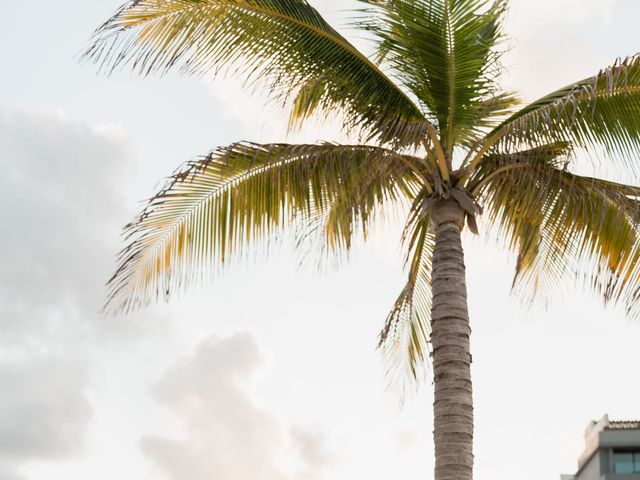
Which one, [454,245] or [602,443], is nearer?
[454,245]

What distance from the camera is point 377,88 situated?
37.9 feet

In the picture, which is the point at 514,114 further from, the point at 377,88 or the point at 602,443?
the point at 602,443

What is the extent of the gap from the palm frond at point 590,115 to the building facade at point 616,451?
49.6 meters

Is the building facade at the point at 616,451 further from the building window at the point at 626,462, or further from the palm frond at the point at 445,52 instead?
the palm frond at the point at 445,52

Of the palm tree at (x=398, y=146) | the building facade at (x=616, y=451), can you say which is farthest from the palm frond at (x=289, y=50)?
the building facade at (x=616, y=451)

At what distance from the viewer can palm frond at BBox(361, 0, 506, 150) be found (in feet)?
37.1

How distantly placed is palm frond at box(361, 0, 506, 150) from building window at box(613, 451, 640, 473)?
5044 centimetres

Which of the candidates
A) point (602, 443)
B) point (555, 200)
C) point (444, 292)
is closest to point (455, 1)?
point (555, 200)

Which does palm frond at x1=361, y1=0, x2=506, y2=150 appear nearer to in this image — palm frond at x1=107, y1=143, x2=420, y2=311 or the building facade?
palm frond at x1=107, y1=143, x2=420, y2=311

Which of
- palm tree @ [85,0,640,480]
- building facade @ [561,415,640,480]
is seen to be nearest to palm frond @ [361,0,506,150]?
palm tree @ [85,0,640,480]

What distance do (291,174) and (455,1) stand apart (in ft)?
9.19

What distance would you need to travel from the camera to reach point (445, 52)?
11.4 metres

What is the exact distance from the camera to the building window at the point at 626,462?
57.2m

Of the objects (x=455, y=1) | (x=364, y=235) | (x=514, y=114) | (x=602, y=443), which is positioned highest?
(x=602, y=443)
